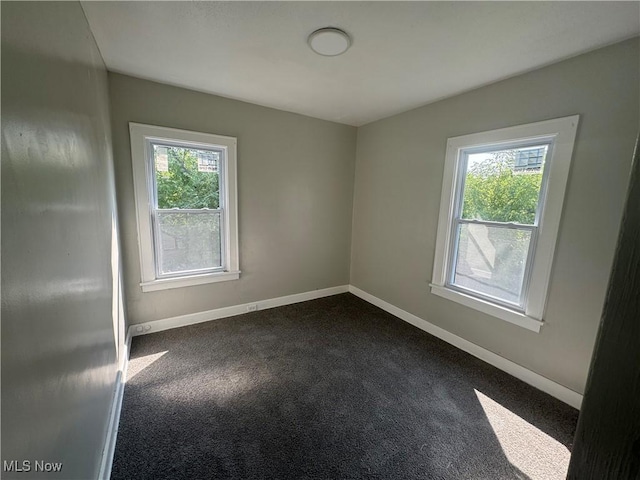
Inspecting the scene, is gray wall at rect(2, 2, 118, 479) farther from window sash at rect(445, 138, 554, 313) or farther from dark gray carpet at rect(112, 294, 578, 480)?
window sash at rect(445, 138, 554, 313)

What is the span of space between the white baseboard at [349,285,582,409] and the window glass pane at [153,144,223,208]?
2593 millimetres

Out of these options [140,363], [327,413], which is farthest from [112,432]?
[327,413]

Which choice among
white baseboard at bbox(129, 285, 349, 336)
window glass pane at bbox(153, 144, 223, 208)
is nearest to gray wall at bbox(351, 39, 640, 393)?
white baseboard at bbox(129, 285, 349, 336)

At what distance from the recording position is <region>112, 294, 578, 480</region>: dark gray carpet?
1.47 metres

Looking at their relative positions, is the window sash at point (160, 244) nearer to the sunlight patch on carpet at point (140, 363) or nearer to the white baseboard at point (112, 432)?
the sunlight patch on carpet at point (140, 363)

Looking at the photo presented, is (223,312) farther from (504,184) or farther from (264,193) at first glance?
(504,184)

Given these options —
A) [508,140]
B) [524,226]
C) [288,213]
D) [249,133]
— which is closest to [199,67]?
Result: [249,133]

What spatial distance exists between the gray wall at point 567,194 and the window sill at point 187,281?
205 centimetres

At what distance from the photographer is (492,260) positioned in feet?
7.98

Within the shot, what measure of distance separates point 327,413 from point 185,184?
2524 millimetres

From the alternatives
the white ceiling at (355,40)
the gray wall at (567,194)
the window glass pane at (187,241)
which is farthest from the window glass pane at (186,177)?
the gray wall at (567,194)

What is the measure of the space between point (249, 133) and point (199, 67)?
0.89 metres

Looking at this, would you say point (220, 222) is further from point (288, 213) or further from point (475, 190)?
point (475, 190)

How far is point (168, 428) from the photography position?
1661mm
